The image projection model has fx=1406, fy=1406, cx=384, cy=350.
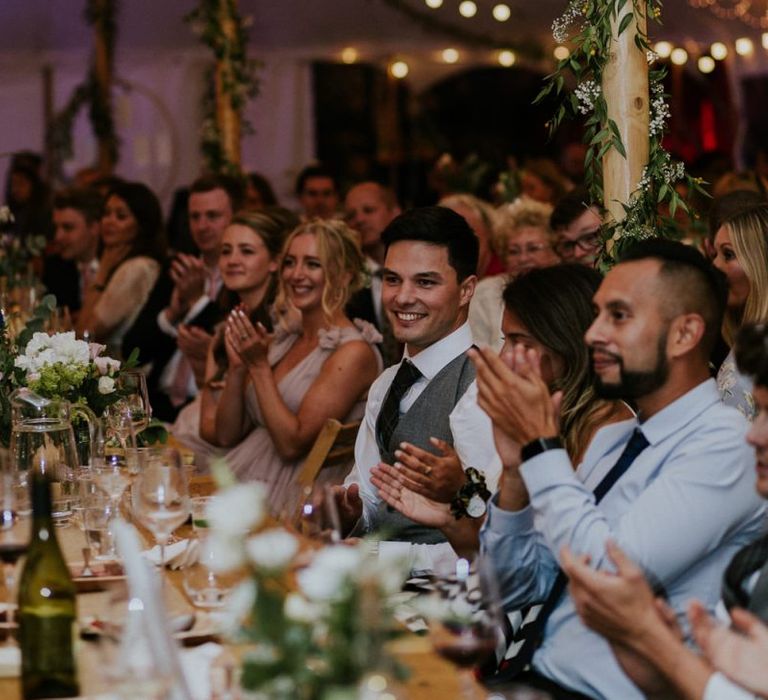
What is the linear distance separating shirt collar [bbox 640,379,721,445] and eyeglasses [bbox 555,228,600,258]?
253 centimetres

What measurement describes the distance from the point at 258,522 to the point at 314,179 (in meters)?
7.42

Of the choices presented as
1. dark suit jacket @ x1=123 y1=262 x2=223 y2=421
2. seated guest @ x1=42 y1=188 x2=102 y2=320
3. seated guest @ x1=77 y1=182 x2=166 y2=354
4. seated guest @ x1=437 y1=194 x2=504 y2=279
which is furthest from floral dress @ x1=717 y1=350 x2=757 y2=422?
seated guest @ x1=42 y1=188 x2=102 y2=320

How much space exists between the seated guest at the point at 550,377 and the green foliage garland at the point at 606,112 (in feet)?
1.84

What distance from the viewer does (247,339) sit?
A: 4.49 m

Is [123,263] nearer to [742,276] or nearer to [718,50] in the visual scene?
[742,276]

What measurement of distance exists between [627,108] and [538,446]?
1.42 meters

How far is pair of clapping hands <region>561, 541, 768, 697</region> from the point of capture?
6.50 ft

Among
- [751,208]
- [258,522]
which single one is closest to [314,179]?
[751,208]

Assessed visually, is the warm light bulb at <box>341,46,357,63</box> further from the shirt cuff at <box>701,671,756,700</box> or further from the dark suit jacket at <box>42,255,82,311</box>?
the shirt cuff at <box>701,671,756,700</box>

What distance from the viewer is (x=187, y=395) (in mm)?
6613

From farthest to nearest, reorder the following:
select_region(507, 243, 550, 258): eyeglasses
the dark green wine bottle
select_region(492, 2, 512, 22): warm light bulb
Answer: select_region(492, 2, 512, 22): warm light bulb < select_region(507, 243, 550, 258): eyeglasses < the dark green wine bottle

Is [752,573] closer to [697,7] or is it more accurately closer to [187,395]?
[187,395]

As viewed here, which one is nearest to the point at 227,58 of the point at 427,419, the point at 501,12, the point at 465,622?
the point at 501,12

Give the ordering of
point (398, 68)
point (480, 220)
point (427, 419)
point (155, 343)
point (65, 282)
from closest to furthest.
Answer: point (427, 419) < point (480, 220) < point (155, 343) < point (65, 282) < point (398, 68)
